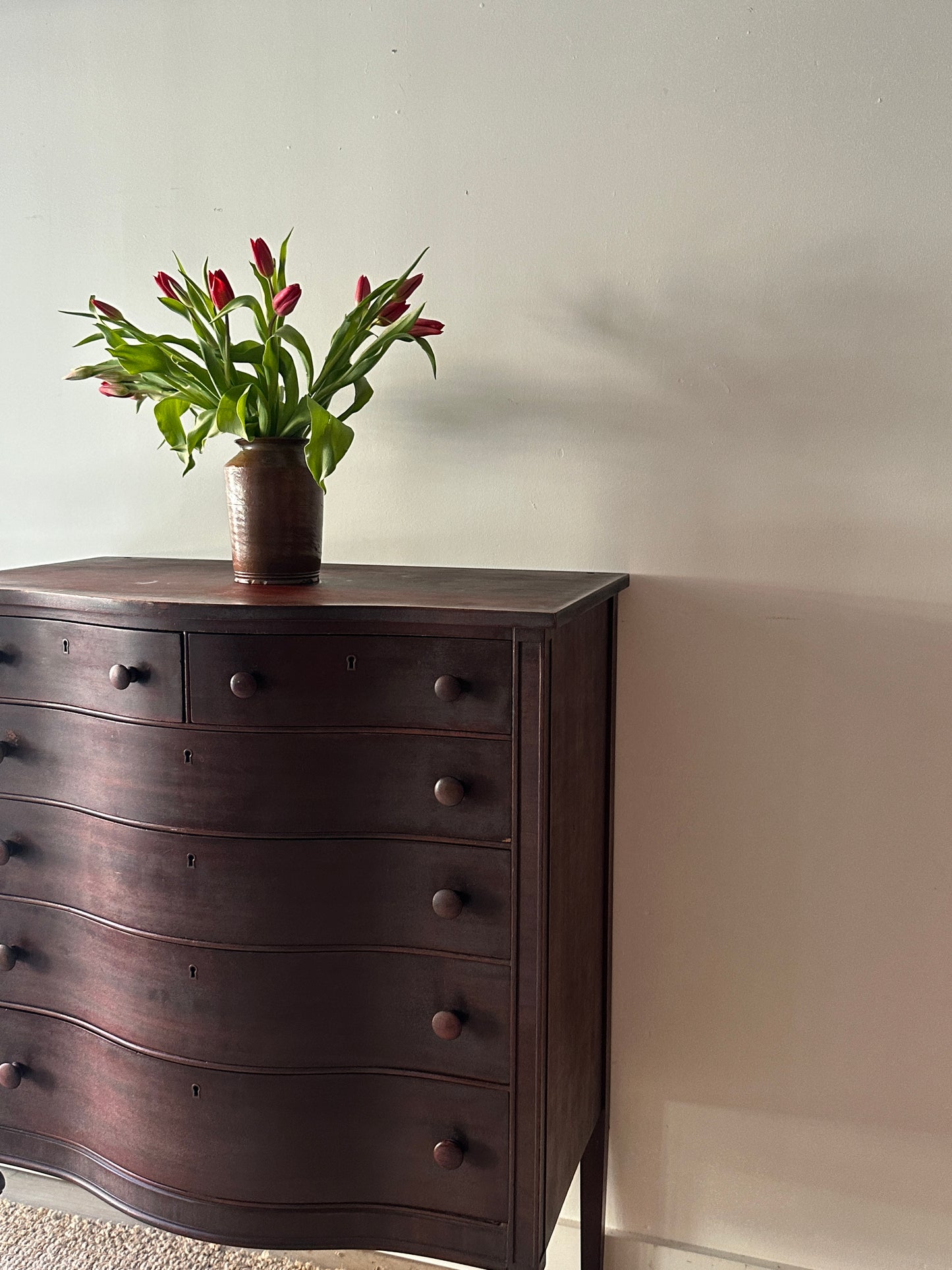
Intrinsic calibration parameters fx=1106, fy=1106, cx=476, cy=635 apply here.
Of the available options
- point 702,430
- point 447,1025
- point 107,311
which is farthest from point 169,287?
point 447,1025

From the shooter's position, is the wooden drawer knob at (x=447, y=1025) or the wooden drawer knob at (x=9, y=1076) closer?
the wooden drawer knob at (x=447, y=1025)

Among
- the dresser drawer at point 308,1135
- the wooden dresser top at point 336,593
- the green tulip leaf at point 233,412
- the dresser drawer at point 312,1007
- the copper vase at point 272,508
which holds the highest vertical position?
the green tulip leaf at point 233,412

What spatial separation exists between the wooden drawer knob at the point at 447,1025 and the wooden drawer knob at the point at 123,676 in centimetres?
55

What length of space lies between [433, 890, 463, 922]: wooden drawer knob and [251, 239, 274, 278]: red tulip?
0.85 metres

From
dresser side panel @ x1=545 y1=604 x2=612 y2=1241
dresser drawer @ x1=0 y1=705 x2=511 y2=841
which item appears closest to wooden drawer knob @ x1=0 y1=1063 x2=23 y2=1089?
dresser drawer @ x1=0 y1=705 x2=511 y2=841

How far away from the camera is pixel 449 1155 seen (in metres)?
1.33

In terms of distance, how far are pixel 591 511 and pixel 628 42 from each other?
2.21 feet

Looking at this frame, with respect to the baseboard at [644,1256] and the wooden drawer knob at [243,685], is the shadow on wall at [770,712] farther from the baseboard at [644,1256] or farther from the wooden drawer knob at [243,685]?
the wooden drawer knob at [243,685]

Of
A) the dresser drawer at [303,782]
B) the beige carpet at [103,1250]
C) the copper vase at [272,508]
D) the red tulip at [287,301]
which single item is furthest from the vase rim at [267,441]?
the beige carpet at [103,1250]

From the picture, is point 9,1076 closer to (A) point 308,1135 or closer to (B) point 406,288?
(A) point 308,1135

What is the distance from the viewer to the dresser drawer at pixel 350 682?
1276 millimetres

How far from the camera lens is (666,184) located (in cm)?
160

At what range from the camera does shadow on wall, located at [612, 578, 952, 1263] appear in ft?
5.24

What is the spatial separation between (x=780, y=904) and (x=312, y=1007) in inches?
28.6
